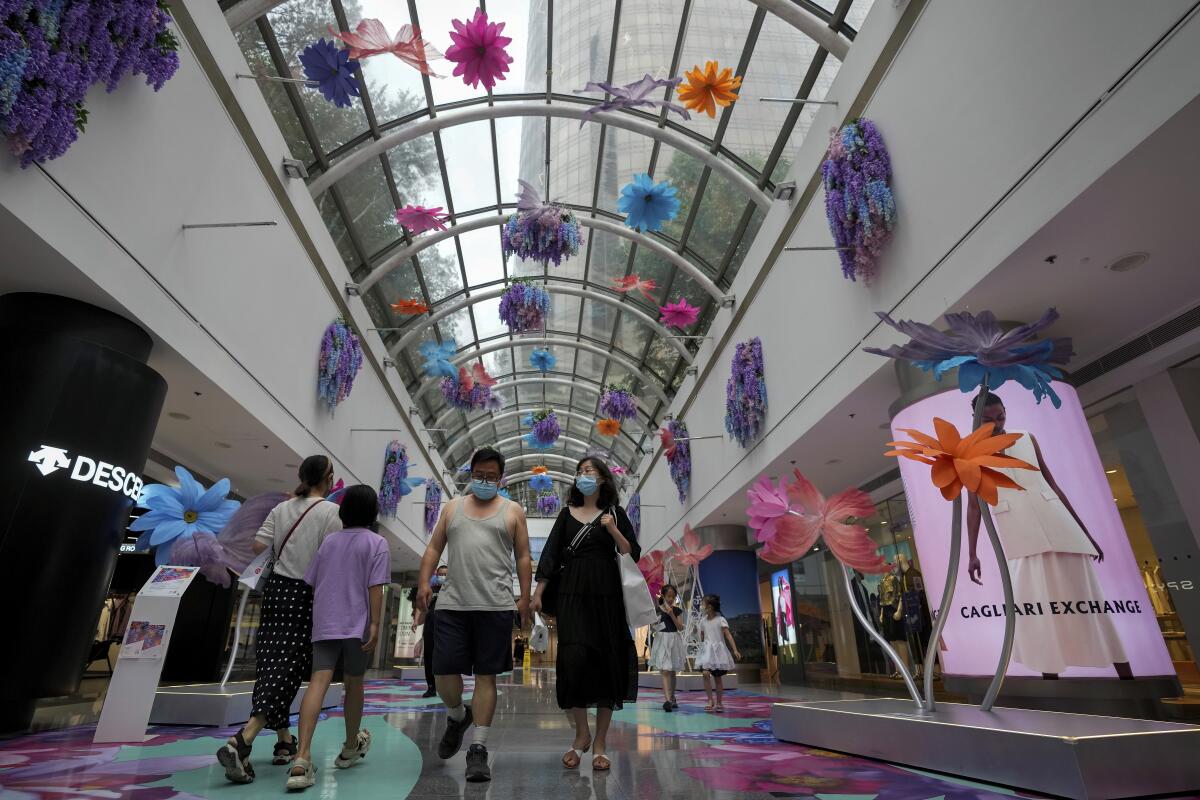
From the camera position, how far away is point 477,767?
2.69 metres

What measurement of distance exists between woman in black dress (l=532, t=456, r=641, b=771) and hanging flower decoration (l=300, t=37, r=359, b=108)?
5.83m

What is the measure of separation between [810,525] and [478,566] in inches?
82.6

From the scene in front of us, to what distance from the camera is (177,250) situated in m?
5.66

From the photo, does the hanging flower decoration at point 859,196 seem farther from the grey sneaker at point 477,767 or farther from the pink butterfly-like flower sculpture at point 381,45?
the grey sneaker at point 477,767

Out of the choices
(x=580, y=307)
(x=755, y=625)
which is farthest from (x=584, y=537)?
(x=580, y=307)

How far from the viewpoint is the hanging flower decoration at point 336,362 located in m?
9.67

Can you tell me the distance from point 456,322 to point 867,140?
1349 centimetres

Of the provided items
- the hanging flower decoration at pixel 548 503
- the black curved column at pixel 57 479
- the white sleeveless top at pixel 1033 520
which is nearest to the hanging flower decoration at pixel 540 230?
the black curved column at pixel 57 479

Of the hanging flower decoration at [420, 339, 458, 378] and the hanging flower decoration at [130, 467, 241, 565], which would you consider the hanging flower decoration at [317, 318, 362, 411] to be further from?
the hanging flower decoration at [130, 467, 241, 565]

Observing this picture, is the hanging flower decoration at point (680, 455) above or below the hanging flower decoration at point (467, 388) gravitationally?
below

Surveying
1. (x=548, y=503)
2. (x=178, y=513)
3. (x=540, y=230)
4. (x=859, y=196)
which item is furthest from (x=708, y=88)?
→ (x=548, y=503)

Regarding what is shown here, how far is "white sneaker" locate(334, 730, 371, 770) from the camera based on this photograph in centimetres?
303

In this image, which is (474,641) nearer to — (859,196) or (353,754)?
(353,754)

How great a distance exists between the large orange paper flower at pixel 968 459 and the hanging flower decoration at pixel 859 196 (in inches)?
130
